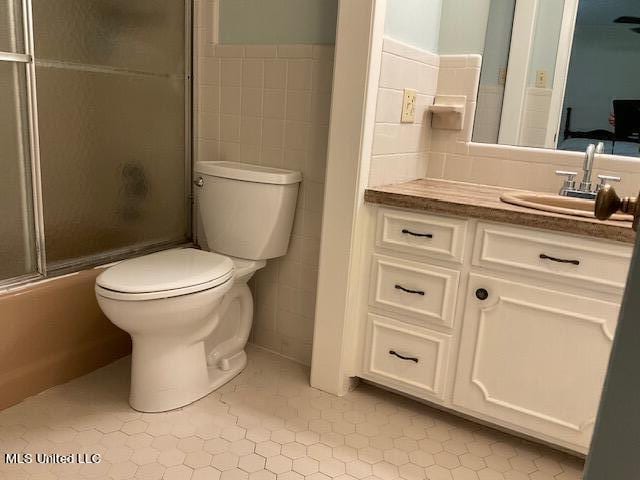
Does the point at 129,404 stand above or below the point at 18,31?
below

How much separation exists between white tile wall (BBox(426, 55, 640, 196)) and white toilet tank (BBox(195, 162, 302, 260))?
60cm

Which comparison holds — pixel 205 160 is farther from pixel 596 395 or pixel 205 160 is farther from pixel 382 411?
pixel 596 395

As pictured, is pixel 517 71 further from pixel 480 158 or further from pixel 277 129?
pixel 277 129

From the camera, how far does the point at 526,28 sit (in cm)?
199

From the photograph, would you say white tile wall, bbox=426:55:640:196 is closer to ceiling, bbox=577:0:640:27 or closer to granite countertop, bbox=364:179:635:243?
granite countertop, bbox=364:179:635:243

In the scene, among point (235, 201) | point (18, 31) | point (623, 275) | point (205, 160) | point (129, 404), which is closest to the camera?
point (623, 275)

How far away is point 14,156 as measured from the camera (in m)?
1.71

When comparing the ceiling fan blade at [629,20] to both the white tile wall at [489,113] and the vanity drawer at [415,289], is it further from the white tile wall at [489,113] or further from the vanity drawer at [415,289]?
the vanity drawer at [415,289]

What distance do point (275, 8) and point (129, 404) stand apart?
59.4 inches

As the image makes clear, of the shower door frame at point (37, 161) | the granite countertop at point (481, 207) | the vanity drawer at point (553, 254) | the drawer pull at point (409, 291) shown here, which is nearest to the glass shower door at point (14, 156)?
the shower door frame at point (37, 161)

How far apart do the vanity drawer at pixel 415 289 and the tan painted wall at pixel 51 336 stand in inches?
40.2

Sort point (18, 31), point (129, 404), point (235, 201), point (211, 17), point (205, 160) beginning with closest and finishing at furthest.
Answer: point (18, 31) < point (129, 404) < point (235, 201) < point (211, 17) < point (205, 160)

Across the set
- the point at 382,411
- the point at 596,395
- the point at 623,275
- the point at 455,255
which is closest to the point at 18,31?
the point at 455,255

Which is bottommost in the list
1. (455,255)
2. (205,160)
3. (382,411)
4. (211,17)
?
(382,411)
